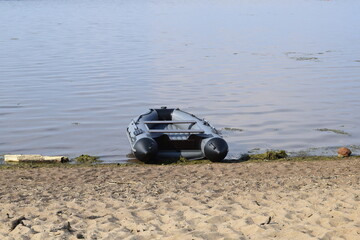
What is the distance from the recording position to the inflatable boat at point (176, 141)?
29.8 ft

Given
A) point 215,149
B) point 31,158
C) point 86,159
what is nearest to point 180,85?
point 86,159

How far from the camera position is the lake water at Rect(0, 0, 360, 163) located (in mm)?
11133

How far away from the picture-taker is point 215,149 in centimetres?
906

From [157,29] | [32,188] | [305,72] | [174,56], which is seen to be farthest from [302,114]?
[157,29]

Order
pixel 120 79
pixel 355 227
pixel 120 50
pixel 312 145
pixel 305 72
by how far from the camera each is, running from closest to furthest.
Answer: pixel 355 227, pixel 312 145, pixel 120 79, pixel 305 72, pixel 120 50

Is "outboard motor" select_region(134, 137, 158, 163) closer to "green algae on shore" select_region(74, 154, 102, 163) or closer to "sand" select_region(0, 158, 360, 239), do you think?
"sand" select_region(0, 158, 360, 239)

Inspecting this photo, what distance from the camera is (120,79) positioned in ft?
56.6

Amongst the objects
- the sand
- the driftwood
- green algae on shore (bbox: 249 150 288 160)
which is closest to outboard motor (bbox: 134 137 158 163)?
the sand

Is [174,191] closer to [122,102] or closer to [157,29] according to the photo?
[122,102]

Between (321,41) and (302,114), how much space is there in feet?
49.0

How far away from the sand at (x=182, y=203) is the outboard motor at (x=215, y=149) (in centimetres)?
55

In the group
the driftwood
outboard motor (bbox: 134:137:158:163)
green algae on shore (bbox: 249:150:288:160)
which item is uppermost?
outboard motor (bbox: 134:137:158:163)

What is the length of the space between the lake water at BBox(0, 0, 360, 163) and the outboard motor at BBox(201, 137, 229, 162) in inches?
34.3

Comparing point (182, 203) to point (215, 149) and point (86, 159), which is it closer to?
point (215, 149)
